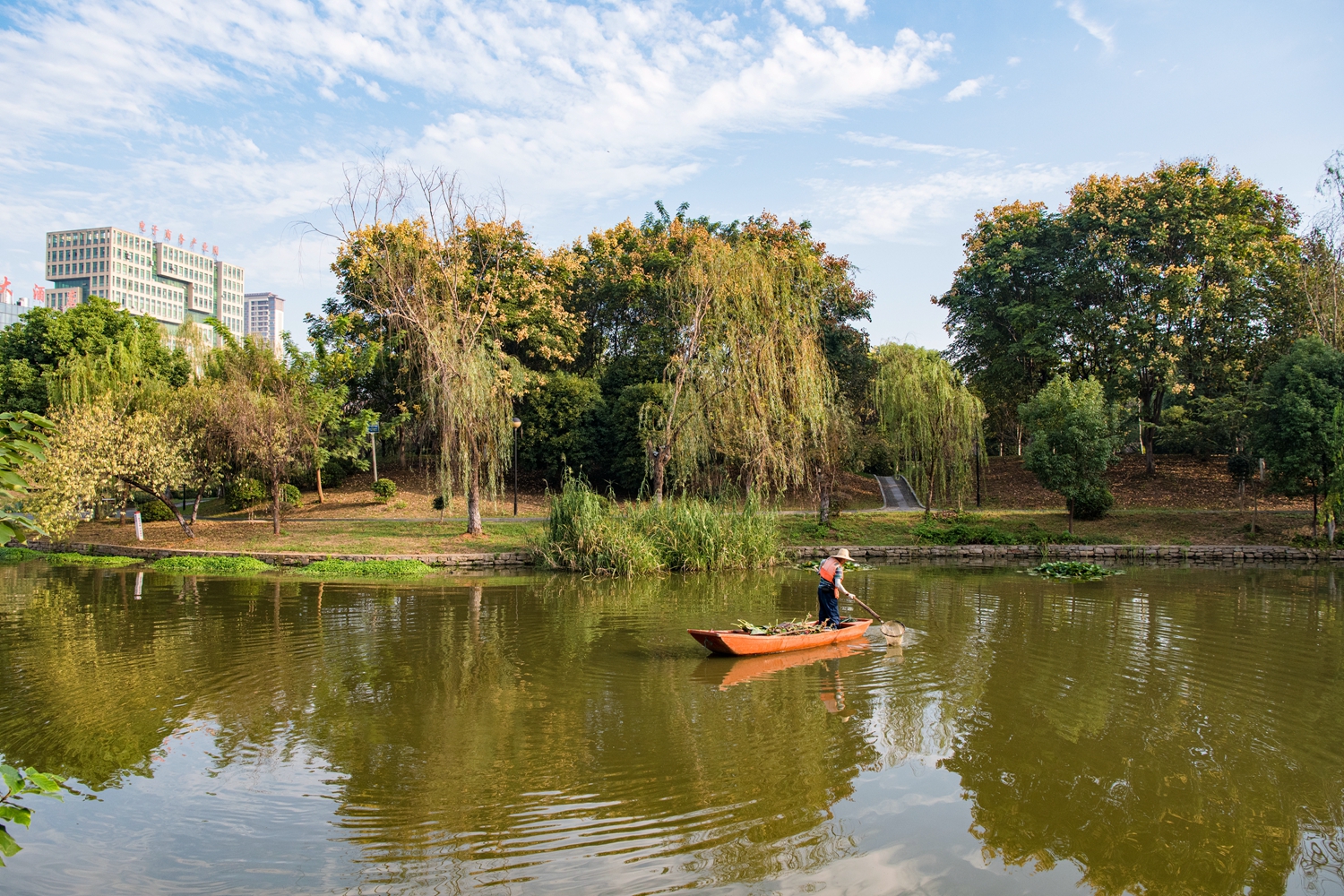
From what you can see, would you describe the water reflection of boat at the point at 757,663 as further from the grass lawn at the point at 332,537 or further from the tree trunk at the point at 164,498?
the tree trunk at the point at 164,498

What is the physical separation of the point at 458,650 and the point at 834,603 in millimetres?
4852

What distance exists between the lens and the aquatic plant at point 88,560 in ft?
64.3

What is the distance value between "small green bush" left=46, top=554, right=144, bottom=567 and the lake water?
7.63 meters

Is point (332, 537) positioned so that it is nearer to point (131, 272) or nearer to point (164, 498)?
point (164, 498)

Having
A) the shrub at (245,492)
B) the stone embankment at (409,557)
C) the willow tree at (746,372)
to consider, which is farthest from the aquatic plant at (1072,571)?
the shrub at (245,492)

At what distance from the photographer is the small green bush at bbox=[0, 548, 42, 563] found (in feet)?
68.5

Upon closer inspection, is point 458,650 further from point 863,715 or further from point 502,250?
point 502,250

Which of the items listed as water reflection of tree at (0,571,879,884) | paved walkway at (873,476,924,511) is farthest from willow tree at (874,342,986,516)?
water reflection of tree at (0,571,879,884)

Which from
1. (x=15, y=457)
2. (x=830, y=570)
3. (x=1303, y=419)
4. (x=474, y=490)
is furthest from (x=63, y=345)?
(x=1303, y=419)

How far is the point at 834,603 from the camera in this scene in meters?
11.1

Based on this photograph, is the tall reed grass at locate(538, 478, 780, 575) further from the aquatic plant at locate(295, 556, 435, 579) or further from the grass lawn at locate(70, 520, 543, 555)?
the aquatic plant at locate(295, 556, 435, 579)

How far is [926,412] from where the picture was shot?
22.7 metres

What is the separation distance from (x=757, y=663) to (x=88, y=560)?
58.8 feet

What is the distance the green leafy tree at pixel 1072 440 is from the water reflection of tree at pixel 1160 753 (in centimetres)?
1036
